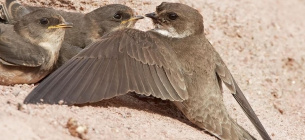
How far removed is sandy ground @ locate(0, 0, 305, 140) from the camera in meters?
6.34

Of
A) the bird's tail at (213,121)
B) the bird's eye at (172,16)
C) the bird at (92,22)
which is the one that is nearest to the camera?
the bird's tail at (213,121)

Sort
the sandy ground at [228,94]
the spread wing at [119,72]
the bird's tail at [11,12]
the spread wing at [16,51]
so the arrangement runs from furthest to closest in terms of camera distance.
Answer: the bird's tail at [11,12], the spread wing at [16,51], the spread wing at [119,72], the sandy ground at [228,94]

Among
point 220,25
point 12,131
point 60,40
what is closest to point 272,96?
point 220,25

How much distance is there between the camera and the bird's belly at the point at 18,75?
7.44m

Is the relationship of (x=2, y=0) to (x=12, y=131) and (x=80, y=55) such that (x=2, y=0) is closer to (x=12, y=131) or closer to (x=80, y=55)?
(x=80, y=55)

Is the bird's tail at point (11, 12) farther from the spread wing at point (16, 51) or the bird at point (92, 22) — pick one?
the spread wing at point (16, 51)

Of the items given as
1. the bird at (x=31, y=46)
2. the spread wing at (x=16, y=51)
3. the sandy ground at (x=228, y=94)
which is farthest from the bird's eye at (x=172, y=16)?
the spread wing at (x=16, y=51)

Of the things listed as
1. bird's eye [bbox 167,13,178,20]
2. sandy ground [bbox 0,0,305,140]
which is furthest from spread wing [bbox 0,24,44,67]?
bird's eye [bbox 167,13,178,20]

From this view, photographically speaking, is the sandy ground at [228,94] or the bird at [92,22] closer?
the sandy ground at [228,94]

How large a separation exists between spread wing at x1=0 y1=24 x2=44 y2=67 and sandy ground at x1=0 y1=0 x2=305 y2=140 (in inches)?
11.7

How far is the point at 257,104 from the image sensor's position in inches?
376

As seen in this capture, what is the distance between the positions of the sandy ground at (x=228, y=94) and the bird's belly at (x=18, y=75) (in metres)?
0.11

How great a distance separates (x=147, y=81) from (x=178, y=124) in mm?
659

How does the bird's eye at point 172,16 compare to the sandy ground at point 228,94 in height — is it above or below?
above
